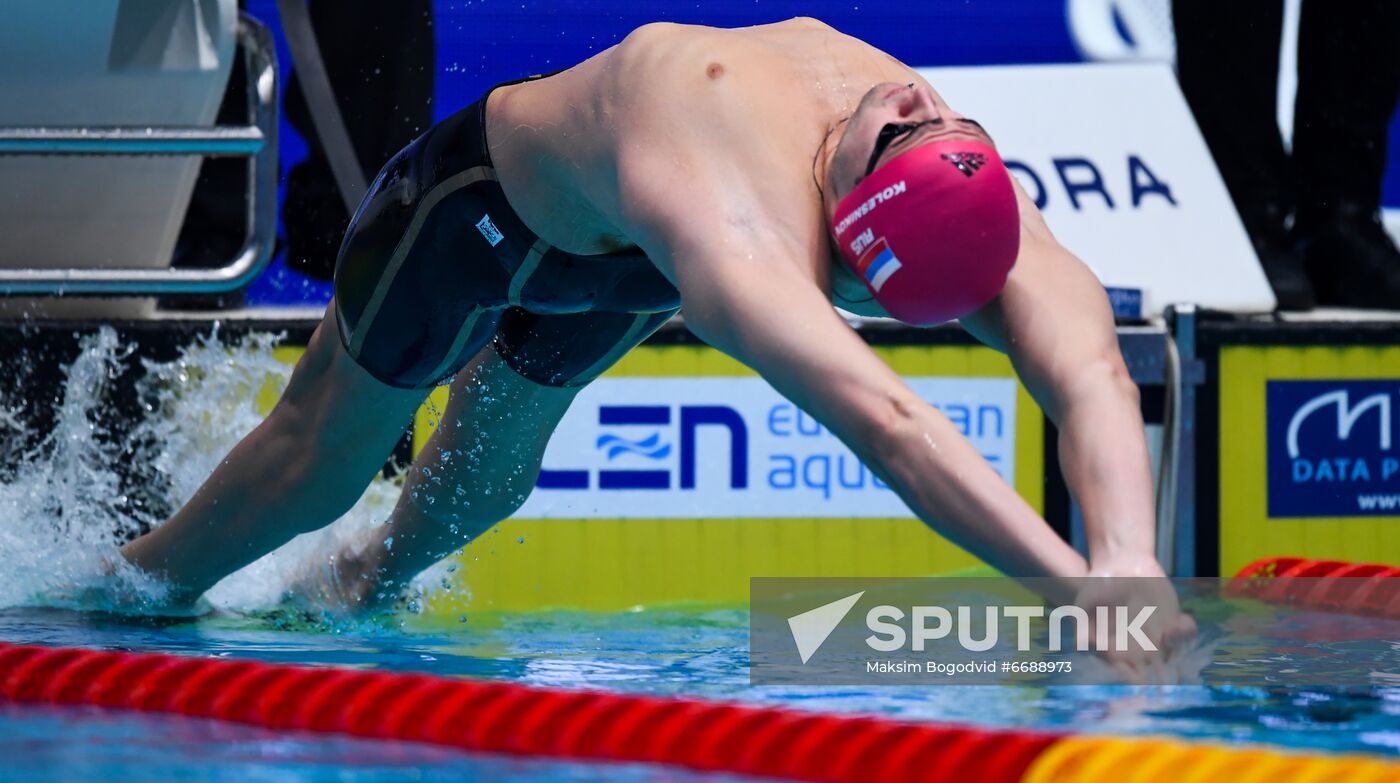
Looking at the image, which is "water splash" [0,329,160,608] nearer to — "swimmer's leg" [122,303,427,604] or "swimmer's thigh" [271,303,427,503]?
"swimmer's leg" [122,303,427,604]

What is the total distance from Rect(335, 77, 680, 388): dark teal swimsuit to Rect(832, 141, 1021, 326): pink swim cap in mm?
706

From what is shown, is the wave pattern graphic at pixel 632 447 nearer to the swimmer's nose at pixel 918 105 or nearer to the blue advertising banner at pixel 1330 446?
the blue advertising banner at pixel 1330 446

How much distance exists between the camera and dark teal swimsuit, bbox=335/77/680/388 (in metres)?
2.83

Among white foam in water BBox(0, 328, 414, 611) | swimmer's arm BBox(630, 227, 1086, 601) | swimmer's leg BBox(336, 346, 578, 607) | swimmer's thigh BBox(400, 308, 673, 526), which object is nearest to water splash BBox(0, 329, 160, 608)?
white foam in water BBox(0, 328, 414, 611)

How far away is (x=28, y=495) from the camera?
402 cm

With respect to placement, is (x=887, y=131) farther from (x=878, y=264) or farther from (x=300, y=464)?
(x=300, y=464)

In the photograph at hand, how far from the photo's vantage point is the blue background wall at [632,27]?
4.64 meters

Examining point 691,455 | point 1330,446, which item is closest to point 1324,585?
point 1330,446

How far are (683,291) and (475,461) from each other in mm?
1243

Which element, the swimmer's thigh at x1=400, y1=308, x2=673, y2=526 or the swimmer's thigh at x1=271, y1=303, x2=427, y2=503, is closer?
the swimmer's thigh at x1=271, y1=303, x2=427, y2=503

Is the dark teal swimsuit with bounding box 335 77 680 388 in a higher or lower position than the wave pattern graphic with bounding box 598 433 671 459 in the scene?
higher

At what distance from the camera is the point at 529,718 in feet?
7.38

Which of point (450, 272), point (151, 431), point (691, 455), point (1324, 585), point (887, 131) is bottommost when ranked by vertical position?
point (1324, 585)

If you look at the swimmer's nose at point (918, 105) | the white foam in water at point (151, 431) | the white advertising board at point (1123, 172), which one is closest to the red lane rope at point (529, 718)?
the swimmer's nose at point (918, 105)
